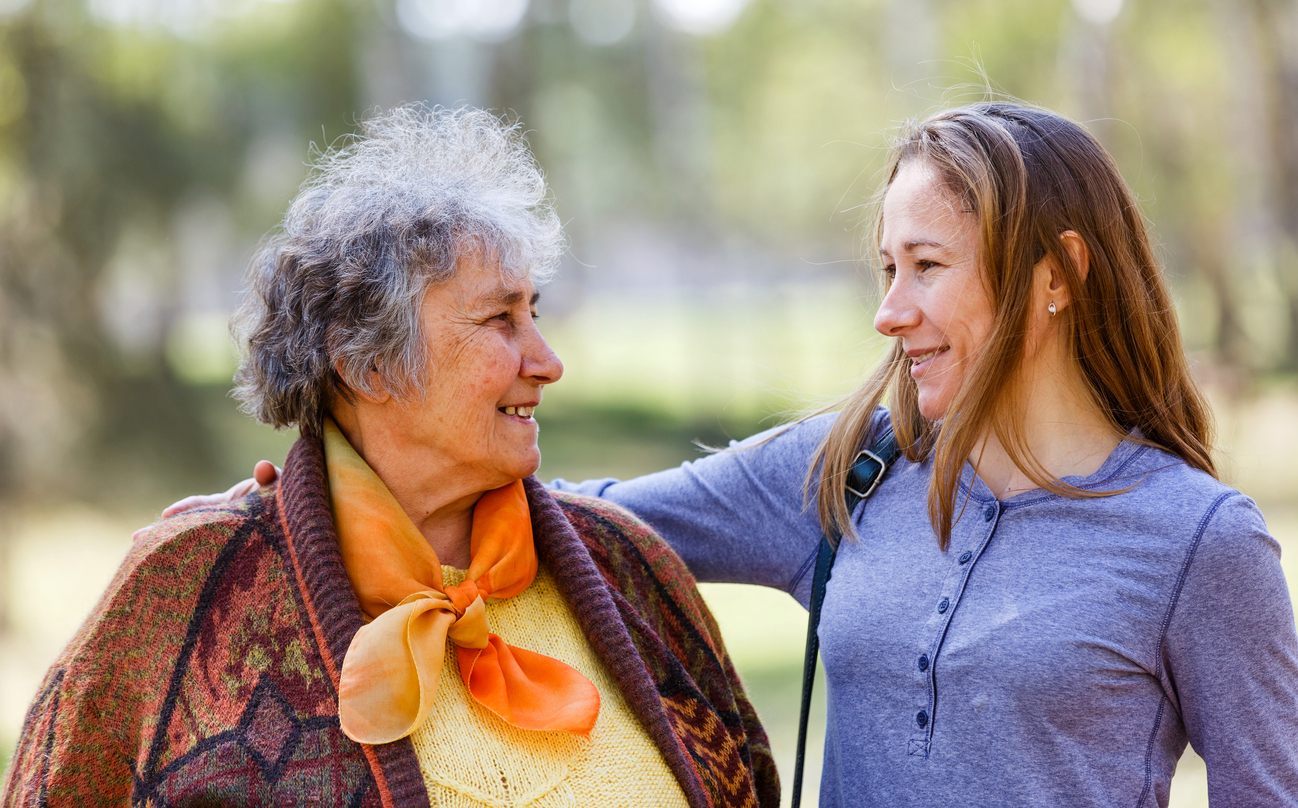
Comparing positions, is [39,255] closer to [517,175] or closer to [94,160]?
[94,160]

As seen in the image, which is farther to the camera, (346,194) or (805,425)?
(805,425)

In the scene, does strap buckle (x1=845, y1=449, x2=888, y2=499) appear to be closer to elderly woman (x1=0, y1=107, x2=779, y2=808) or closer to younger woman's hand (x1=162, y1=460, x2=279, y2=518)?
elderly woman (x1=0, y1=107, x2=779, y2=808)

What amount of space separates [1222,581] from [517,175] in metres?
1.48

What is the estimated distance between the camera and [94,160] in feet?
25.7

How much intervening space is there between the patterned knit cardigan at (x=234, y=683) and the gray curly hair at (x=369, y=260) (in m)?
0.16

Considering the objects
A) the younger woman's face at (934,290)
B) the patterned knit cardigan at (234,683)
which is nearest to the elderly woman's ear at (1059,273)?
the younger woman's face at (934,290)

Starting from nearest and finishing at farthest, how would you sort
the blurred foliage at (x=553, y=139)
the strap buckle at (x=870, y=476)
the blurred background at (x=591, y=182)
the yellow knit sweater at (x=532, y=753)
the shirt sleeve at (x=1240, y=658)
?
the shirt sleeve at (x=1240, y=658) → the yellow knit sweater at (x=532, y=753) → the strap buckle at (x=870, y=476) → the blurred background at (x=591, y=182) → the blurred foliage at (x=553, y=139)

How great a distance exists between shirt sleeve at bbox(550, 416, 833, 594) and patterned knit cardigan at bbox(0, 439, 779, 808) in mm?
334

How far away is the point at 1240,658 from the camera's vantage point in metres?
1.66

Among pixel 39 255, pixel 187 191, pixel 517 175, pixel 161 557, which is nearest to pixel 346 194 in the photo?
pixel 517 175

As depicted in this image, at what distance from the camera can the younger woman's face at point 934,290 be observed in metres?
1.92

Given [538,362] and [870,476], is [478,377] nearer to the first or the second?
[538,362]

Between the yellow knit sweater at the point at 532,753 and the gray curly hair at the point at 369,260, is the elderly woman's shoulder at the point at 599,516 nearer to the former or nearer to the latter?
the yellow knit sweater at the point at 532,753

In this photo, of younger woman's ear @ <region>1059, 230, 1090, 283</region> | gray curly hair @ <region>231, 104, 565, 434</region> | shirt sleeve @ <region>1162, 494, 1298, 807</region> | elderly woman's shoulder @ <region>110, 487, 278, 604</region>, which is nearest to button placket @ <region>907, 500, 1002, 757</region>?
shirt sleeve @ <region>1162, 494, 1298, 807</region>
